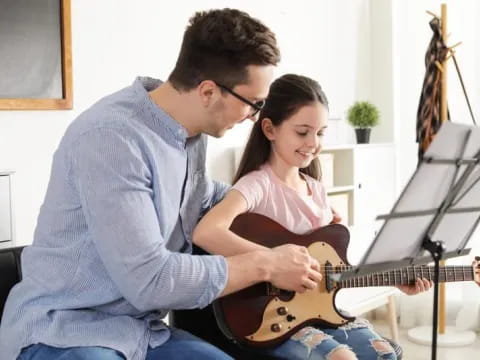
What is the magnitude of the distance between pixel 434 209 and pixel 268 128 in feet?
2.41

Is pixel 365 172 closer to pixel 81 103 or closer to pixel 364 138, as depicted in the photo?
pixel 364 138

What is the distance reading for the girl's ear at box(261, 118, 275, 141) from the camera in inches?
82.0

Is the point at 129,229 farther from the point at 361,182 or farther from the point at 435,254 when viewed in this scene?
the point at 361,182

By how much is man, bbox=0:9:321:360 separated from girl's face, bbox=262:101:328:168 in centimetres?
38

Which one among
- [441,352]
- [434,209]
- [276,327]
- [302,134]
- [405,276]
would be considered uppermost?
[302,134]

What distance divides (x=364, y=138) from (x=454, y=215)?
248 centimetres

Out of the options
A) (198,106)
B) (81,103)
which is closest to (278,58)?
(198,106)

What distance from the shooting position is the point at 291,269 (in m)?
1.69

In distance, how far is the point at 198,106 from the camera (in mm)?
1606

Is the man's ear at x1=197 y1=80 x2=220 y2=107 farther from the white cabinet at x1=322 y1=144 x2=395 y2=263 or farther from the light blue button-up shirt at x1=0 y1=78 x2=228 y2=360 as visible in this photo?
the white cabinet at x1=322 y1=144 x2=395 y2=263

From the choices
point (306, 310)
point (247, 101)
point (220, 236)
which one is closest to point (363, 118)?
point (306, 310)

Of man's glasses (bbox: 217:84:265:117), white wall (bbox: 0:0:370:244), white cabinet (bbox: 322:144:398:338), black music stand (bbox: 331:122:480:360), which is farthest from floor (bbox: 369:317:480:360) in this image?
man's glasses (bbox: 217:84:265:117)

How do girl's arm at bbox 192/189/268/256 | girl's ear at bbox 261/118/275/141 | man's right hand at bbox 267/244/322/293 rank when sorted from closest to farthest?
1. man's right hand at bbox 267/244/322/293
2. girl's arm at bbox 192/189/268/256
3. girl's ear at bbox 261/118/275/141

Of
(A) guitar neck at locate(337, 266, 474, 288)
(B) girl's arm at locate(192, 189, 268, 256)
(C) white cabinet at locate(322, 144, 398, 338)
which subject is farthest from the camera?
(C) white cabinet at locate(322, 144, 398, 338)
